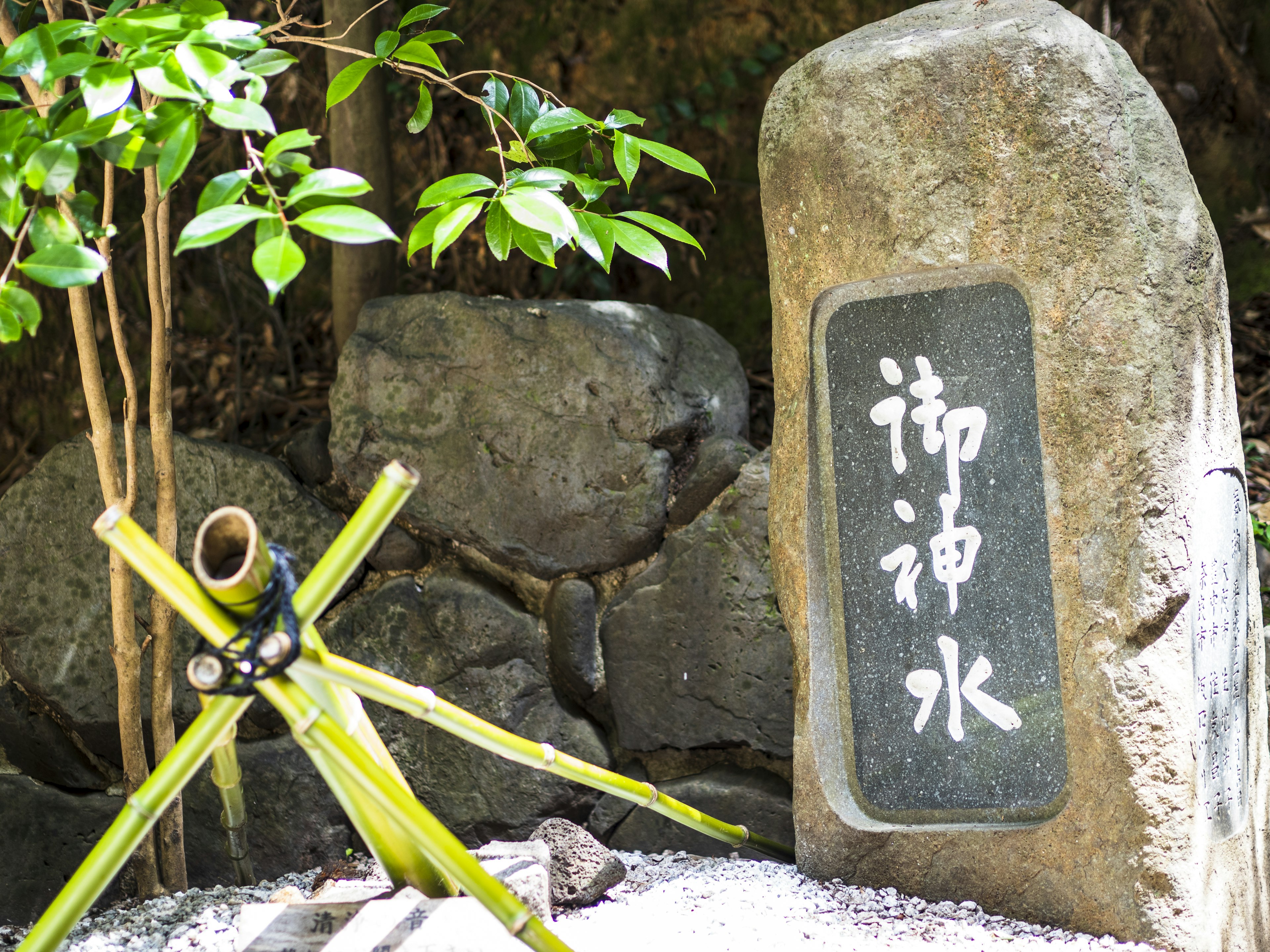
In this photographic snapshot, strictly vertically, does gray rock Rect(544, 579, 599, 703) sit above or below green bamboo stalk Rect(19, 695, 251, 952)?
below

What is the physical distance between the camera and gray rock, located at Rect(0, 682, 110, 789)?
3.20m

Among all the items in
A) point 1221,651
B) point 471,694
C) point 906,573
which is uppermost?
point 906,573

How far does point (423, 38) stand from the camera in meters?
2.05

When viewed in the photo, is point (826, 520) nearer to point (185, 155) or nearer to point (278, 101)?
point (185, 155)

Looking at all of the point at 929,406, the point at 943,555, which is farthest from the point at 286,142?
the point at 943,555

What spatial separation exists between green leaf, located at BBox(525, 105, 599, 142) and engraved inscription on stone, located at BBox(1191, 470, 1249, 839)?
4.98 ft

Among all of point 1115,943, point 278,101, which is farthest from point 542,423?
point 278,101

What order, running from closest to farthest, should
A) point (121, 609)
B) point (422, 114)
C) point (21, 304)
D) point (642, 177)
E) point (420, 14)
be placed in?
point (21, 304)
point (420, 14)
point (422, 114)
point (121, 609)
point (642, 177)

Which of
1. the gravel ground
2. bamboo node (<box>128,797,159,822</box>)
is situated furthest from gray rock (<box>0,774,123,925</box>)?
bamboo node (<box>128,797,159,822</box>)

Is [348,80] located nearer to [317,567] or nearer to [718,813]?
[317,567]

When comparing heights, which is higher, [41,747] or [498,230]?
[498,230]

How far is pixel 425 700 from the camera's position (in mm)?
1607

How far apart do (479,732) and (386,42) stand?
131 centimetres

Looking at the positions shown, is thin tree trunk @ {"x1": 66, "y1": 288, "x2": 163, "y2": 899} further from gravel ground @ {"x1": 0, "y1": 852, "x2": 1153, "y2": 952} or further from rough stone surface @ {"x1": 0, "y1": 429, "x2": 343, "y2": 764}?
rough stone surface @ {"x1": 0, "y1": 429, "x2": 343, "y2": 764}
